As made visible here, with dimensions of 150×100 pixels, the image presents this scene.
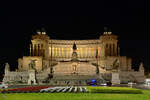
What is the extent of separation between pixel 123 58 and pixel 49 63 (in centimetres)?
3224

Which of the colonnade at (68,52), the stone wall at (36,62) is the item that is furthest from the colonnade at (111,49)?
the stone wall at (36,62)

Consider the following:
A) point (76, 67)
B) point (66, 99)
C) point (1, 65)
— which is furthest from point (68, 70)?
point (66, 99)

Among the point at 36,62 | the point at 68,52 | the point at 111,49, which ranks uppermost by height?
the point at 111,49

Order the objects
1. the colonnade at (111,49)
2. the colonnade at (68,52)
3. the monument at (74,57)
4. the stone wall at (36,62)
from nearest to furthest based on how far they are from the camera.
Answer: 1. the monument at (74,57)
2. the stone wall at (36,62)
3. the colonnade at (111,49)
4. the colonnade at (68,52)

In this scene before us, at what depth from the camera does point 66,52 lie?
116250 mm

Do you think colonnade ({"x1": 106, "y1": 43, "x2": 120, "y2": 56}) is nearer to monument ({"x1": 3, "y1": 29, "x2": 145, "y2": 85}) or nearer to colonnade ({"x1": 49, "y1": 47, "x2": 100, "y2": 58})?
monument ({"x1": 3, "y1": 29, "x2": 145, "y2": 85})

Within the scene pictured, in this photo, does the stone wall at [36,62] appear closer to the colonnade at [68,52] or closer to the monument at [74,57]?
the monument at [74,57]

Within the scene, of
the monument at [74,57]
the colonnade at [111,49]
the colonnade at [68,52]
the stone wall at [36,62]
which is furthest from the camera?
the colonnade at [68,52]

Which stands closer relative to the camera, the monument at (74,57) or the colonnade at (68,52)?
the monument at (74,57)

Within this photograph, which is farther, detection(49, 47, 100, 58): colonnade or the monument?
detection(49, 47, 100, 58): colonnade

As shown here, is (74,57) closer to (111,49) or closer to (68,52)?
(111,49)

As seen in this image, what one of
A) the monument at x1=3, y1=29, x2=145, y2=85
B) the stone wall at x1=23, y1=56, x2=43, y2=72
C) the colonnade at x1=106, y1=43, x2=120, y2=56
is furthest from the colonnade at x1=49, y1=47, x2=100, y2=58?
the stone wall at x1=23, y1=56, x2=43, y2=72

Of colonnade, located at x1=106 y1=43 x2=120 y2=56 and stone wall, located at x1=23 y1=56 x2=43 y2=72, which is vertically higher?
colonnade, located at x1=106 y1=43 x2=120 y2=56

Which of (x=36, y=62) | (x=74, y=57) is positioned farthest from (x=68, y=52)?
(x=74, y=57)
